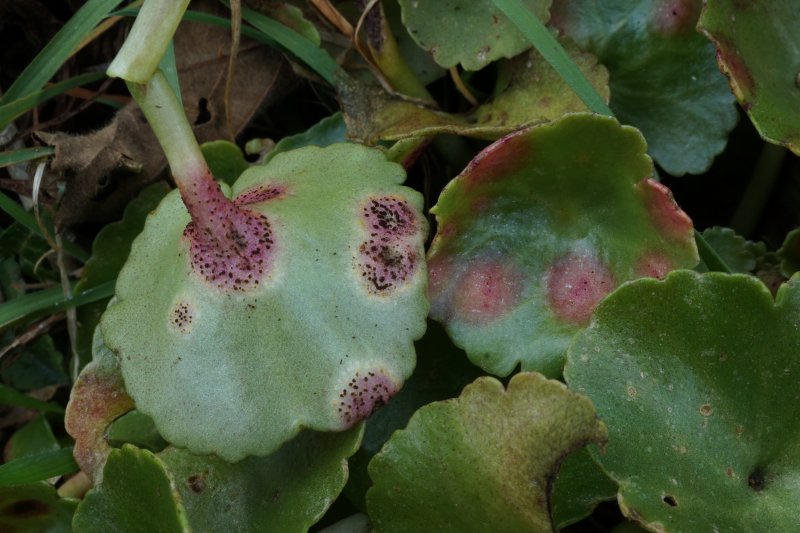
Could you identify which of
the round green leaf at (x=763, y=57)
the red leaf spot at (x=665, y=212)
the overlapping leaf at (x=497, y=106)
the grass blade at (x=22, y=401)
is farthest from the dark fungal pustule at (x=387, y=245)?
the grass blade at (x=22, y=401)

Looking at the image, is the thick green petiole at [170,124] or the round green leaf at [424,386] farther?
the round green leaf at [424,386]

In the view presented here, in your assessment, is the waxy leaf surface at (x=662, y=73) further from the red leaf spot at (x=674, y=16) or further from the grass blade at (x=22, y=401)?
the grass blade at (x=22, y=401)

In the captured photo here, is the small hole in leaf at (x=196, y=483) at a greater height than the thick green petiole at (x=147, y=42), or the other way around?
the thick green petiole at (x=147, y=42)

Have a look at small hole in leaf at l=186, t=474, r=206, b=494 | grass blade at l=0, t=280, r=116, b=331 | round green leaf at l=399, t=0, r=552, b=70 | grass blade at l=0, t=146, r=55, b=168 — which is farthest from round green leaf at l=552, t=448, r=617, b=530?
grass blade at l=0, t=146, r=55, b=168

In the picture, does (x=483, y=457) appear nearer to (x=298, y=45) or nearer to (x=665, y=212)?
(x=665, y=212)

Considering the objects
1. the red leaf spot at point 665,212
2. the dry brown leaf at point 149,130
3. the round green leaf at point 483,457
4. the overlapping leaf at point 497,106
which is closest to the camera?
the round green leaf at point 483,457

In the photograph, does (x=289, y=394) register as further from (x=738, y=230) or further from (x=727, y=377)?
(x=738, y=230)

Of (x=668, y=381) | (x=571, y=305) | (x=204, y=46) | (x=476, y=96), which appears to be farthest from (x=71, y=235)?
(x=668, y=381)
